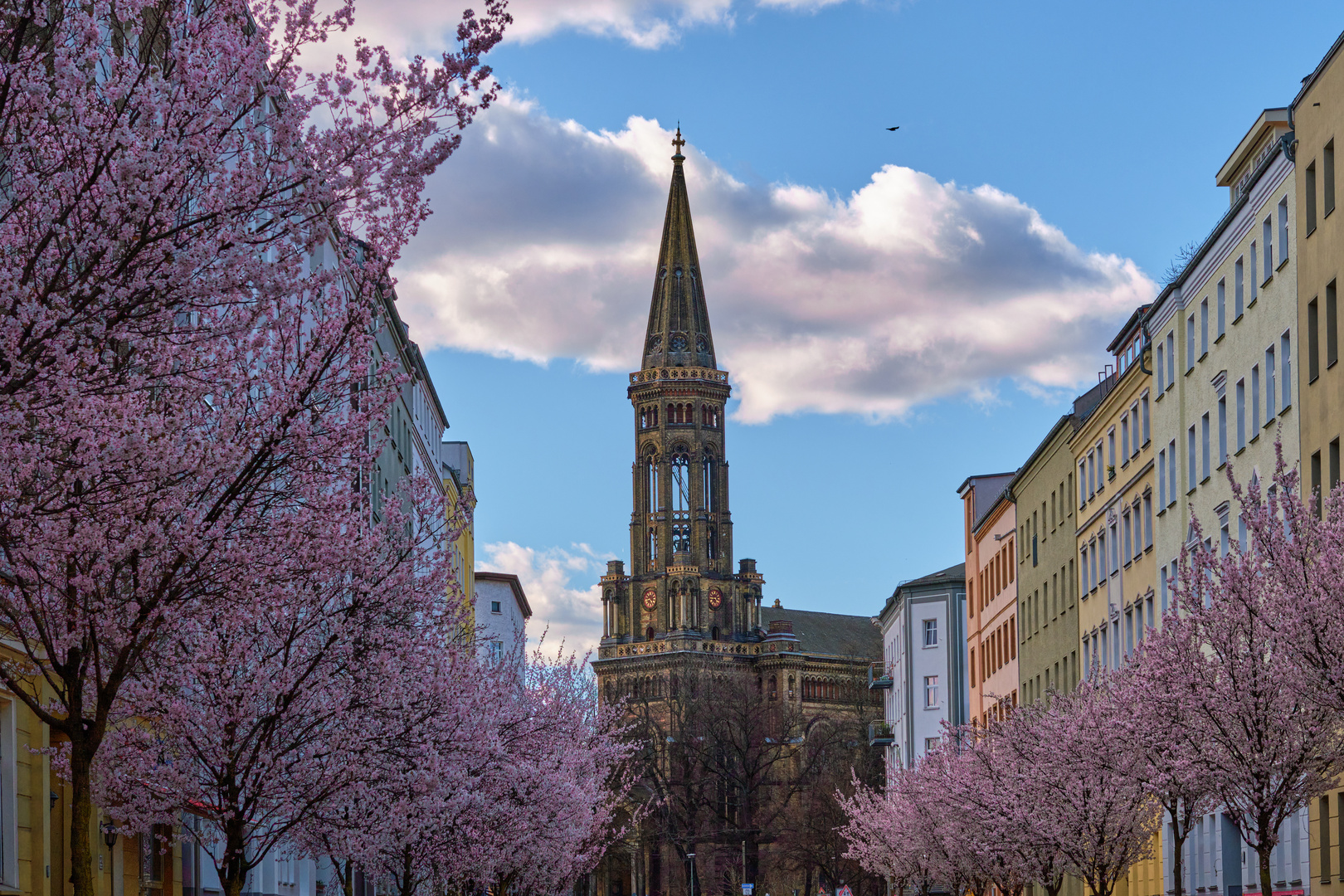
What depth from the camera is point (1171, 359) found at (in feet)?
177

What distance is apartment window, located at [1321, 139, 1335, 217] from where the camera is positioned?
37.4 metres

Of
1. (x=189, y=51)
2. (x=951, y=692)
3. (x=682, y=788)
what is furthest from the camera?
(x=682, y=788)

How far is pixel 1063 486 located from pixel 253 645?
171ft

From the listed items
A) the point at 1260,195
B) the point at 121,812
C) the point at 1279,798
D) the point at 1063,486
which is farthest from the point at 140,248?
the point at 1063,486

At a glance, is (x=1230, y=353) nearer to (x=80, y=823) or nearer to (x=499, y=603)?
(x=80, y=823)

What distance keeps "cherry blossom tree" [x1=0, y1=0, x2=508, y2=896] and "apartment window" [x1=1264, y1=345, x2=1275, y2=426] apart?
28867mm

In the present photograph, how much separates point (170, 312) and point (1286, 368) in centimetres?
3234

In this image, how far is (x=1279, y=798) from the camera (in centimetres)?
2905

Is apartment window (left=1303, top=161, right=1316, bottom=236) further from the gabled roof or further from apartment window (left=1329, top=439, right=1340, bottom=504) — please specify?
the gabled roof

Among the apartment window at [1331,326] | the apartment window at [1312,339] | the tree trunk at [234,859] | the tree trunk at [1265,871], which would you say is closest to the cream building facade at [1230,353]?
the apartment window at [1312,339]

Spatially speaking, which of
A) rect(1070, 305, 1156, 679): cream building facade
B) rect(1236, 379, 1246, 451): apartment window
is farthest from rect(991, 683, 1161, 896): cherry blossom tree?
rect(1236, 379, 1246, 451): apartment window

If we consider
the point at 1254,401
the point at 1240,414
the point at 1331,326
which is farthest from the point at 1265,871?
the point at 1240,414

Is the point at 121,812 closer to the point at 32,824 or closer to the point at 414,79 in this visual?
Result: the point at 32,824

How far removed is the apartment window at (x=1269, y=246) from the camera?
42.3m
